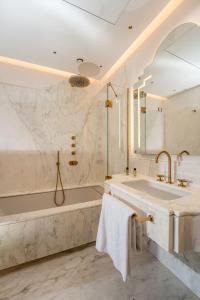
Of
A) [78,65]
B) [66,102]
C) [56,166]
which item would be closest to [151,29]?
[78,65]

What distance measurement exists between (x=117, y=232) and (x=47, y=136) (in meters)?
1.94

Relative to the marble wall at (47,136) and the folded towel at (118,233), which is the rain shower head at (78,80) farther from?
the folded towel at (118,233)

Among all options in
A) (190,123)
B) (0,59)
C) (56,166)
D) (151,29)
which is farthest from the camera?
(56,166)

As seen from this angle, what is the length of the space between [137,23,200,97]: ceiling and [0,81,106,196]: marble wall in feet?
4.37

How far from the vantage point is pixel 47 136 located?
2.56 meters

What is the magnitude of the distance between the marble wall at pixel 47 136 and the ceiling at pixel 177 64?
1.33m

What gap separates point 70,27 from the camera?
155 centimetres

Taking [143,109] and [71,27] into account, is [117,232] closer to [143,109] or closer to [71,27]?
[143,109]

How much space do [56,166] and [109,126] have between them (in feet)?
3.77

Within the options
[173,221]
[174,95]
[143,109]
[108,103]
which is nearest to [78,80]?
[108,103]

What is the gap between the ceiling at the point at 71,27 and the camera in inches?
52.1

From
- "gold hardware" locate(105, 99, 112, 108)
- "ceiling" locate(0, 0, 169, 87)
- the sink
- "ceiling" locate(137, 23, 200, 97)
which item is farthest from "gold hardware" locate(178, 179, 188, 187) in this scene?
"gold hardware" locate(105, 99, 112, 108)

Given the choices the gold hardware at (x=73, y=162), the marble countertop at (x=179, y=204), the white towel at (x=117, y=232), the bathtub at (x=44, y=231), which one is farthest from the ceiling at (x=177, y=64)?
the gold hardware at (x=73, y=162)

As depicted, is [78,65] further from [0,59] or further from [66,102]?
[0,59]
